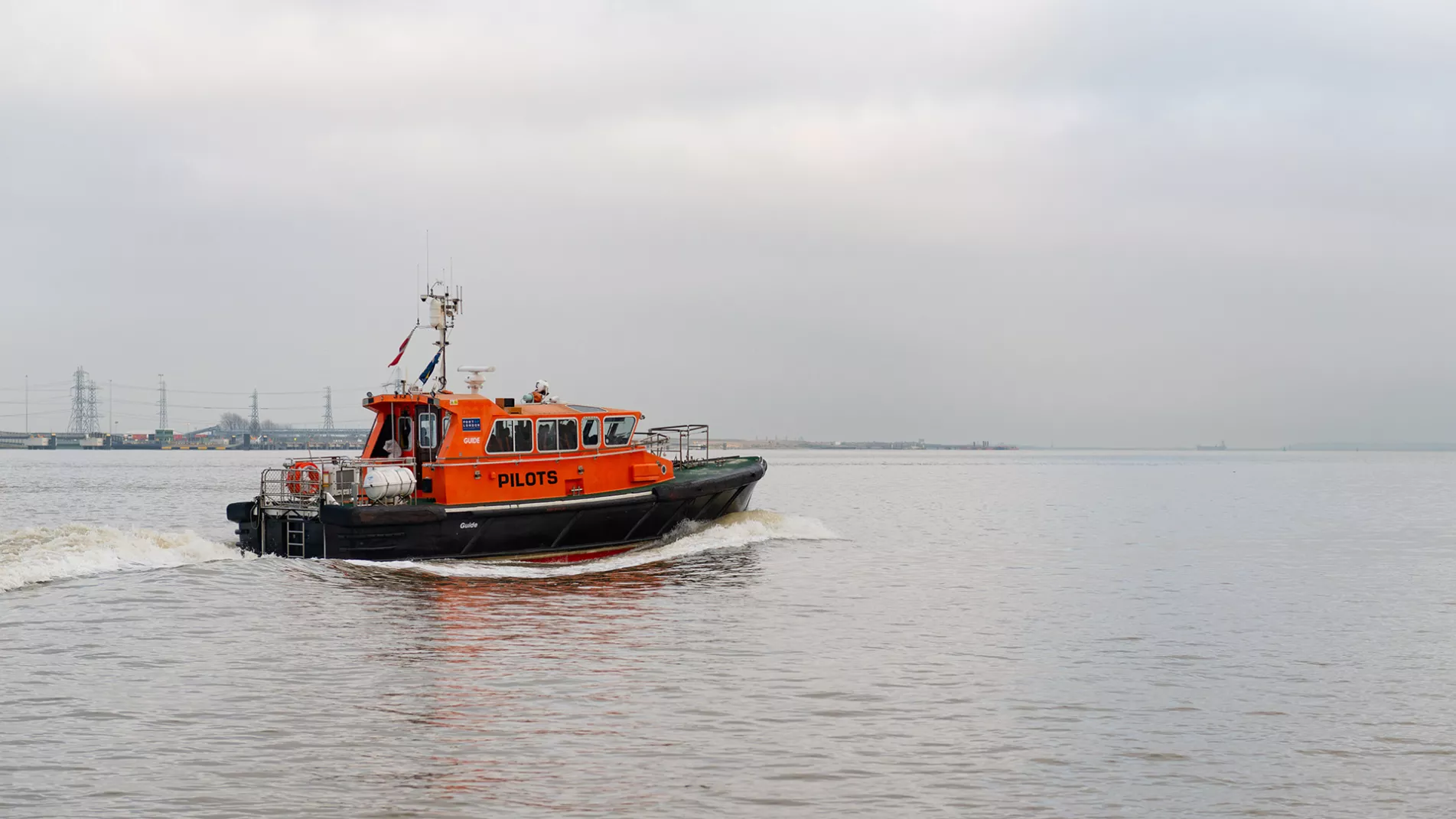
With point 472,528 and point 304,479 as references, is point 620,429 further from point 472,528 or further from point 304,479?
point 304,479

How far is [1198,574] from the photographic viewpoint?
21344mm

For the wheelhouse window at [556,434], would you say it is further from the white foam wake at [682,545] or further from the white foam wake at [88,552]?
the white foam wake at [88,552]

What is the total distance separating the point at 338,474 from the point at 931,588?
10.0 m

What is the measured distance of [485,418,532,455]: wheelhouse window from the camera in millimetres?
19969

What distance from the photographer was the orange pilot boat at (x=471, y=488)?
753 inches

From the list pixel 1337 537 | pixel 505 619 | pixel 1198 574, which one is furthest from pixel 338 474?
pixel 1337 537

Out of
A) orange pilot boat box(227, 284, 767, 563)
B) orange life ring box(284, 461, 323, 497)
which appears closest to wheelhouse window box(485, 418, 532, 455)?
orange pilot boat box(227, 284, 767, 563)

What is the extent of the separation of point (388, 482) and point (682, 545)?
600 centimetres

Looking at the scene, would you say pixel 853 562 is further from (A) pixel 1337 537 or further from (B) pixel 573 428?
(A) pixel 1337 537

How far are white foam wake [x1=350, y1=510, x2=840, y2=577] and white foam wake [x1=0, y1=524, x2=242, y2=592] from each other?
3.32m

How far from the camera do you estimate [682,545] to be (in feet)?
74.2

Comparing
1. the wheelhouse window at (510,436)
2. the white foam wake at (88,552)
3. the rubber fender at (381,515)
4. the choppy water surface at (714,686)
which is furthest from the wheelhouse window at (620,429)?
the white foam wake at (88,552)

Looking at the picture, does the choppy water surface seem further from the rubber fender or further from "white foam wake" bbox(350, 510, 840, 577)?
the rubber fender

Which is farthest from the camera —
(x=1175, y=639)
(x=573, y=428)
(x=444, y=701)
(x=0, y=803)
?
(x=573, y=428)
